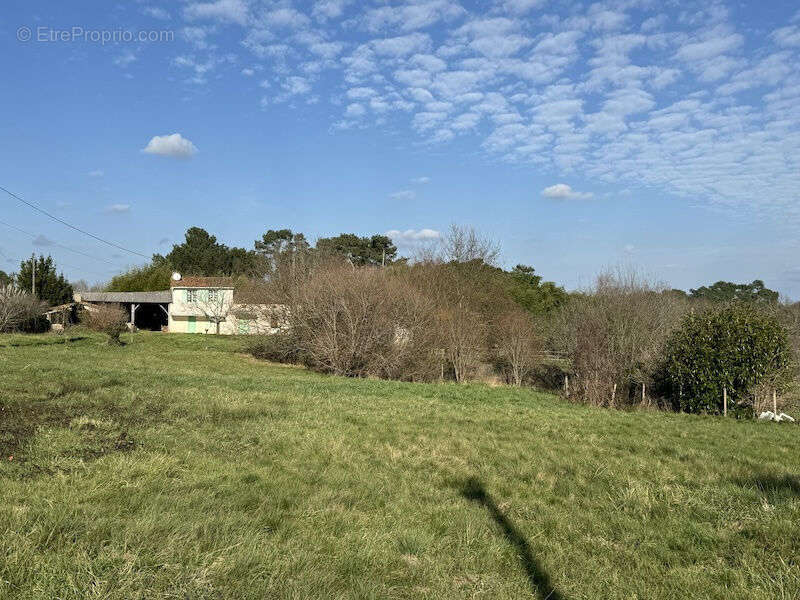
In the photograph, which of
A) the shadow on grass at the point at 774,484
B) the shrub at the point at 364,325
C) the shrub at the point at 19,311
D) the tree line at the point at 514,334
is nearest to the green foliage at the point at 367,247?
the tree line at the point at 514,334

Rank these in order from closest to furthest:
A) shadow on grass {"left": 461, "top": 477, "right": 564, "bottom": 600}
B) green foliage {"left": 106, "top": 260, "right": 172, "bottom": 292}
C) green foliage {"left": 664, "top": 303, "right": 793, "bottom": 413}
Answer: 1. shadow on grass {"left": 461, "top": 477, "right": 564, "bottom": 600}
2. green foliage {"left": 664, "top": 303, "right": 793, "bottom": 413}
3. green foliage {"left": 106, "top": 260, "right": 172, "bottom": 292}

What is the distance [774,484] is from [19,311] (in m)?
39.5

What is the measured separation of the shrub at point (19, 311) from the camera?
32.8 metres

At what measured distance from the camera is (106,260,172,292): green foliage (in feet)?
187

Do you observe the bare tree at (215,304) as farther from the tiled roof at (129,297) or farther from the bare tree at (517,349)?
the bare tree at (517,349)

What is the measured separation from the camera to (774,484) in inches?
232

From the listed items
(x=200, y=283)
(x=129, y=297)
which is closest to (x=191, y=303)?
(x=200, y=283)

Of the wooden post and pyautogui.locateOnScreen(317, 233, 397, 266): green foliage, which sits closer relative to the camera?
the wooden post

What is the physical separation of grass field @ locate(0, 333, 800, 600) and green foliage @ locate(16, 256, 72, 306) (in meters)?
38.4

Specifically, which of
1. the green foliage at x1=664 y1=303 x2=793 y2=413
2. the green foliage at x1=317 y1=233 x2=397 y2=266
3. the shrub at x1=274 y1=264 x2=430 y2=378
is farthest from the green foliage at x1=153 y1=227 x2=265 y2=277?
the green foliage at x1=664 y1=303 x2=793 y2=413

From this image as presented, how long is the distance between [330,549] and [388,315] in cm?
1839

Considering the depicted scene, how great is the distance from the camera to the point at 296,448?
700 cm

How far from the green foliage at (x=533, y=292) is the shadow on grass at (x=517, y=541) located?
93.7 ft

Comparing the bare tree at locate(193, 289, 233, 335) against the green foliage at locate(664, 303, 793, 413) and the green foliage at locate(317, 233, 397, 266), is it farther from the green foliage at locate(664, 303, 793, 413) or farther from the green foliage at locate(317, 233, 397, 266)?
the green foliage at locate(664, 303, 793, 413)
